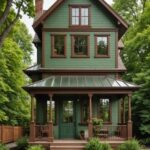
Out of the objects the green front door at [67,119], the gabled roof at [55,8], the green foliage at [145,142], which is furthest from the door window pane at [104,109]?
the gabled roof at [55,8]

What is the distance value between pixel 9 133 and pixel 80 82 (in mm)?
10593

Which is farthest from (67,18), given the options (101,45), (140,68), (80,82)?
(140,68)

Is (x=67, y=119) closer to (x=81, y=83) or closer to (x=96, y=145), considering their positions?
(x=81, y=83)

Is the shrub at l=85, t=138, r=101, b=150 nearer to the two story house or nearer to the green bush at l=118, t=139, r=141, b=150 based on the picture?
the green bush at l=118, t=139, r=141, b=150

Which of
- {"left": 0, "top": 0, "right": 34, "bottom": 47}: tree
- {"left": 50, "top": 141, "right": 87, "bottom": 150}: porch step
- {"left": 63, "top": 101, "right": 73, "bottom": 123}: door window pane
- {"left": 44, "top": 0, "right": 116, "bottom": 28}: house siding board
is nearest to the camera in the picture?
{"left": 0, "top": 0, "right": 34, "bottom": 47}: tree

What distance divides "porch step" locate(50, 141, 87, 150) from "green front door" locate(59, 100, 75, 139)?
10.2 ft

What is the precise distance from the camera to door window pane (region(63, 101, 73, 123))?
1246 inches

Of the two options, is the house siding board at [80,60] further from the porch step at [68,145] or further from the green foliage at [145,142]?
the porch step at [68,145]

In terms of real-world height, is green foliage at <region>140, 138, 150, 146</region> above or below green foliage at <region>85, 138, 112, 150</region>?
below

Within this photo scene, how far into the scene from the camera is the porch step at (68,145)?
90.4 ft

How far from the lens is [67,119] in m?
31.7

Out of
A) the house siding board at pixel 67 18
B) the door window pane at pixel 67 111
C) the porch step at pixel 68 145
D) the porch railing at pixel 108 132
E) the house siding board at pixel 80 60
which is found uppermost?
the house siding board at pixel 67 18

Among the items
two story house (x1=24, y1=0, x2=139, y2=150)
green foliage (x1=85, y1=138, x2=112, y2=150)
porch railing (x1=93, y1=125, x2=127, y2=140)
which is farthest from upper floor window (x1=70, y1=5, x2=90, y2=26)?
green foliage (x1=85, y1=138, x2=112, y2=150)

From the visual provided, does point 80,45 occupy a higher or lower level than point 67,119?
higher
